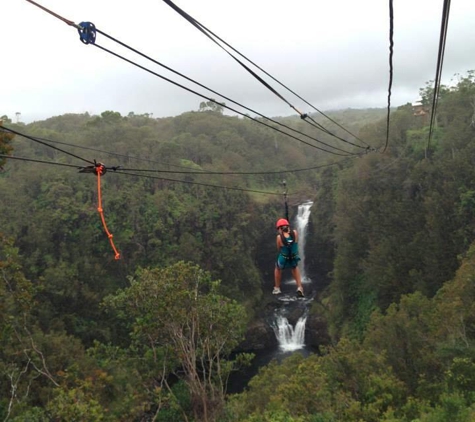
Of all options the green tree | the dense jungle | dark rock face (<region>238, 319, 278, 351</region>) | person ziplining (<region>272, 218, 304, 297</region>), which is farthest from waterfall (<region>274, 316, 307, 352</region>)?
person ziplining (<region>272, 218, 304, 297</region>)

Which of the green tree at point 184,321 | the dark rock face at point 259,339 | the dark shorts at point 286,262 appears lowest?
the dark rock face at point 259,339

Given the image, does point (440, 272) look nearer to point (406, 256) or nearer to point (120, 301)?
point (406, 256)

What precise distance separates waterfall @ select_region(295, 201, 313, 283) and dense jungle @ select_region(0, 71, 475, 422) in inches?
26.7

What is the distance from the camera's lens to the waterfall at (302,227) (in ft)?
131

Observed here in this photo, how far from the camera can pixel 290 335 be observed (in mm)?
31578

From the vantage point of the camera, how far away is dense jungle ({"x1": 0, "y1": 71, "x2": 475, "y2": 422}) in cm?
1329

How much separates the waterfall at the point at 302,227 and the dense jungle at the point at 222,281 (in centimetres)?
68

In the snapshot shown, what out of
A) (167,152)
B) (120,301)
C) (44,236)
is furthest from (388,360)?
(167,152)

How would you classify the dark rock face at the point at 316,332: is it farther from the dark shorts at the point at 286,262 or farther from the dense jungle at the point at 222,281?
the dark shorts at the point at 286,262

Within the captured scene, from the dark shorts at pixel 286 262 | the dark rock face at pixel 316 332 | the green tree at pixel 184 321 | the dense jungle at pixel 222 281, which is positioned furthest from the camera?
the dark rock face at pixel 316 332

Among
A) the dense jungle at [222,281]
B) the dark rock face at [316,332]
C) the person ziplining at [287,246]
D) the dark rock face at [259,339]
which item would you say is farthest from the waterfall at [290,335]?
the person ziplining at [287,246]

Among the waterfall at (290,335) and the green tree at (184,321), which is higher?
the green tree at (184,321)

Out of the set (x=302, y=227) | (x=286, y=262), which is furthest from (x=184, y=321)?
(x=302, y=227)

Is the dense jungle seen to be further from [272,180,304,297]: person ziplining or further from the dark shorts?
the dark shorts
